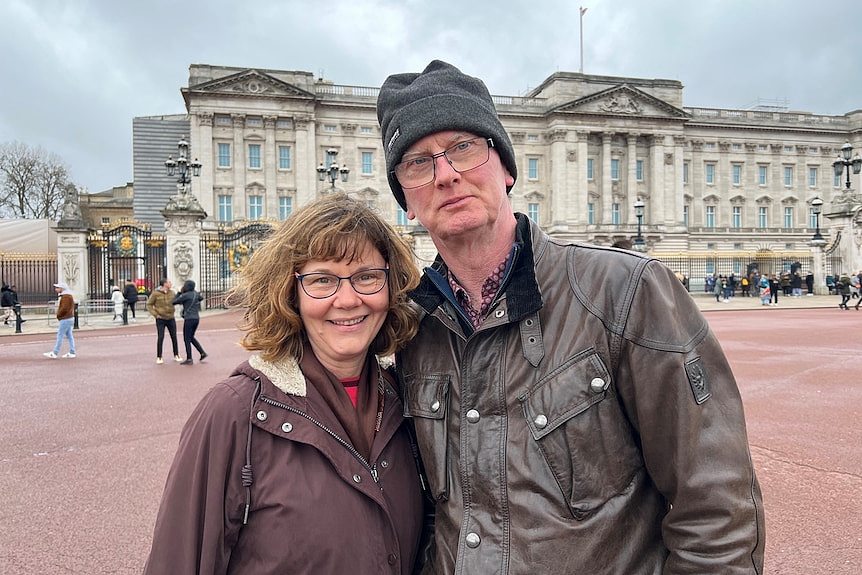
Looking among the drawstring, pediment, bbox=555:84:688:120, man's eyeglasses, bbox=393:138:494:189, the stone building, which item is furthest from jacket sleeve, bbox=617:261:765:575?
pediment, bbox=555:84:688:120

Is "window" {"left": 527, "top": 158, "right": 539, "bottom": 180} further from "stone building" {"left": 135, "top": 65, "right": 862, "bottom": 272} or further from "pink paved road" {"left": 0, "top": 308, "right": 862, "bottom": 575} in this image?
"pink paved road" {"left": 0, "top": 308, "right": 862, "bottom": 575}

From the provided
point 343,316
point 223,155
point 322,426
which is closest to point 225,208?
point 223,155

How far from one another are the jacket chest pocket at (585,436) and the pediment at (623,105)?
177 feet

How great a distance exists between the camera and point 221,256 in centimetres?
2505

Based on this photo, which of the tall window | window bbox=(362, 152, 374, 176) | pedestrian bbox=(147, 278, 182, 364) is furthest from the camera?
the tall window

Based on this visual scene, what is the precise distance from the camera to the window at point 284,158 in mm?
48219

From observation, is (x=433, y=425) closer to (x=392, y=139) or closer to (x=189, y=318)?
(x=392, y=139)

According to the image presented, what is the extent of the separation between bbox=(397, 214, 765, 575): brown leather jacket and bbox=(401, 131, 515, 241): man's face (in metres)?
0.17

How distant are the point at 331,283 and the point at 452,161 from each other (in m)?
0.60

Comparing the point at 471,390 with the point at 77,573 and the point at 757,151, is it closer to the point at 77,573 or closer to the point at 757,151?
the point at 77,573

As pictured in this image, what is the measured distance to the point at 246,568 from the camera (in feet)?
5.79

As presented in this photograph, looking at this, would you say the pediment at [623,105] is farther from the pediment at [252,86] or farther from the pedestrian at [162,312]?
the pedestrian at [162,312]

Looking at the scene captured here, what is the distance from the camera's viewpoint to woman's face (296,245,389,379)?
2004 mm

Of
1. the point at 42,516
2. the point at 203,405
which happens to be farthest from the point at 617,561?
the point at 42,516
